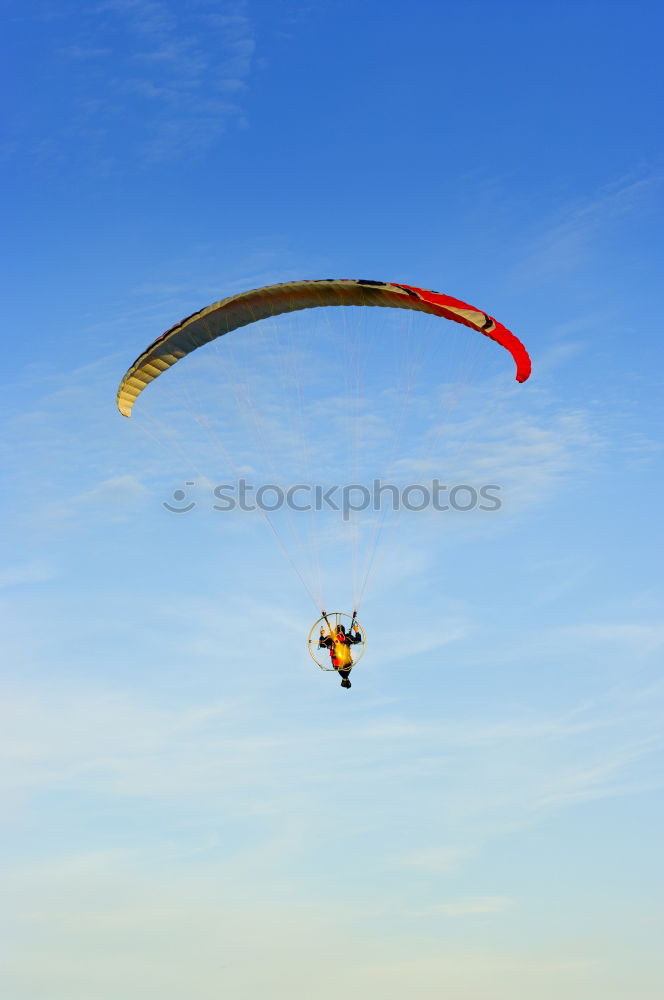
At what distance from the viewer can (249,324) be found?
32.3 metres

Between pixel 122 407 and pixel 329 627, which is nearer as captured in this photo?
pixel 329 627

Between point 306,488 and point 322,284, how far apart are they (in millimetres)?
4724

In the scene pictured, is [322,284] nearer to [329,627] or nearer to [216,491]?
[216,491]

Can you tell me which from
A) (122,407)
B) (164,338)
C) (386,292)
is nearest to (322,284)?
(386,292)

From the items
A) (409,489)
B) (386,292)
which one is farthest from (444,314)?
(409,489)

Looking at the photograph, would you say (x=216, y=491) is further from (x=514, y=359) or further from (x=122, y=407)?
(x=514, y=359)

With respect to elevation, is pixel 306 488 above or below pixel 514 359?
below

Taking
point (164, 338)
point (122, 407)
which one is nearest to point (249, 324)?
point (164, 338)

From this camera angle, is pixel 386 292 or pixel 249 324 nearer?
pixel 386 292

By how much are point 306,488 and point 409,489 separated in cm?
276

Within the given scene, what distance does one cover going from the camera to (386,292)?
30.1 meters

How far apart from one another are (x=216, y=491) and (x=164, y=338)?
4.27 metres

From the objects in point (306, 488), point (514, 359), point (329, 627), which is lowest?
point (329, 627)

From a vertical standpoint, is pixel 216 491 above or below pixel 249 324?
below
